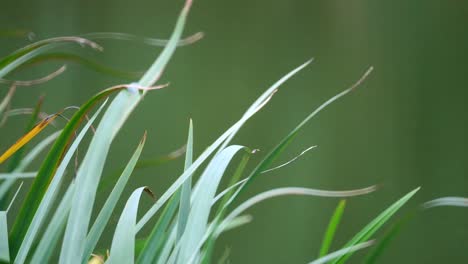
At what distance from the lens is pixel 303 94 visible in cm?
155

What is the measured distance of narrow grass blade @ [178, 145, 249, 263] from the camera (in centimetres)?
50

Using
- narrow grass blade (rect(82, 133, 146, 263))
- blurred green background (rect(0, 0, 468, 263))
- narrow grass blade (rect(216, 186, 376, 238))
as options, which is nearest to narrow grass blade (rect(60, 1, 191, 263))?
narrow grass blade (rect(82, 133, 146, 263))

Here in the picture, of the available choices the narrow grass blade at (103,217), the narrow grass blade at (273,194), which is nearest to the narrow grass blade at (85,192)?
the narrow grass blade at (103,217)

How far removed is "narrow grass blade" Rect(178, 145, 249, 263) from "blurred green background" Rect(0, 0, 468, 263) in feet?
3.24

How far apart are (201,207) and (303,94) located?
1.07 m

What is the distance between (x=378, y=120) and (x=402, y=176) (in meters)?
0.16

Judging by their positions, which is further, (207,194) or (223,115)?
(223,115)

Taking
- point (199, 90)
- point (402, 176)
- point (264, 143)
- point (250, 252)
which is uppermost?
point (199, 90)

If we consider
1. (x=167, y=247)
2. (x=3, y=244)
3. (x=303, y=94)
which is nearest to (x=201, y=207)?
(x=167, y=247)

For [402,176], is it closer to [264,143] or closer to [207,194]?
[264,143]

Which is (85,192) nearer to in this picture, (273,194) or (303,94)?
(273,194)

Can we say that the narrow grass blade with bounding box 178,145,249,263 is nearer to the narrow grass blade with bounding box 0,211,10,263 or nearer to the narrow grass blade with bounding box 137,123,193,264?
the narrow grass blade with bounding box 137,123,193,264

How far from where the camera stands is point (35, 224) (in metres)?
0.50

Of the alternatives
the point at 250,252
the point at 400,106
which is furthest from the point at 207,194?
the point at 400,106
